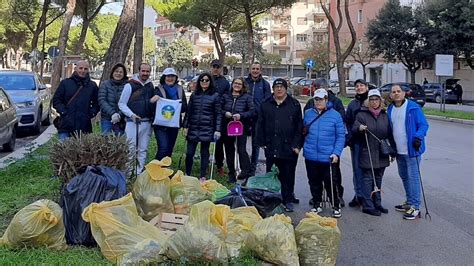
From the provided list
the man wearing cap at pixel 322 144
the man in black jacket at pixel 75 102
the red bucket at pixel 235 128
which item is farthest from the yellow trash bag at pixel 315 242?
the man in black jacket at pixel 75 102

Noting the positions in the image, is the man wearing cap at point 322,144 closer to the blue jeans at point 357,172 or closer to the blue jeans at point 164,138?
the blue jeans at point 357,172

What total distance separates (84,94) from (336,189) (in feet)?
12.0

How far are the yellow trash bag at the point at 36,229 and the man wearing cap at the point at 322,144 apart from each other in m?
3.46

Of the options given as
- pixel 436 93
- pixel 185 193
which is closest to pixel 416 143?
pixel 185 193

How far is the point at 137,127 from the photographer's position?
27.8ft

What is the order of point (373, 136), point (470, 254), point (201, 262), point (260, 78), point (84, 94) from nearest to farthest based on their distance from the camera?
1. point (201, 262)
2. point (470, 254)
3. point (373, 136)
4. point (84, 94)
5. point (260, 78)

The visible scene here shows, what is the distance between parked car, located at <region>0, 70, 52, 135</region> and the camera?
1602 cm

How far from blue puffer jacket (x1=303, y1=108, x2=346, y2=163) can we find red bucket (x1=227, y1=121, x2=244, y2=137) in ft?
5.55

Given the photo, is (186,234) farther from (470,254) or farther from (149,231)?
(470,254)

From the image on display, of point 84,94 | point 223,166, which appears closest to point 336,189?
point 223,166

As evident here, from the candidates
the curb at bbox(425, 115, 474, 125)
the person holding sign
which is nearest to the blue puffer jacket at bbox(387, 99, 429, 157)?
the person holding sign

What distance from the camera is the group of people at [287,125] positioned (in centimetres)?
755

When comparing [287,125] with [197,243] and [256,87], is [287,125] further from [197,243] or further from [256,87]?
[197,243]

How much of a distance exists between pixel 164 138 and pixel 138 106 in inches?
24.6
